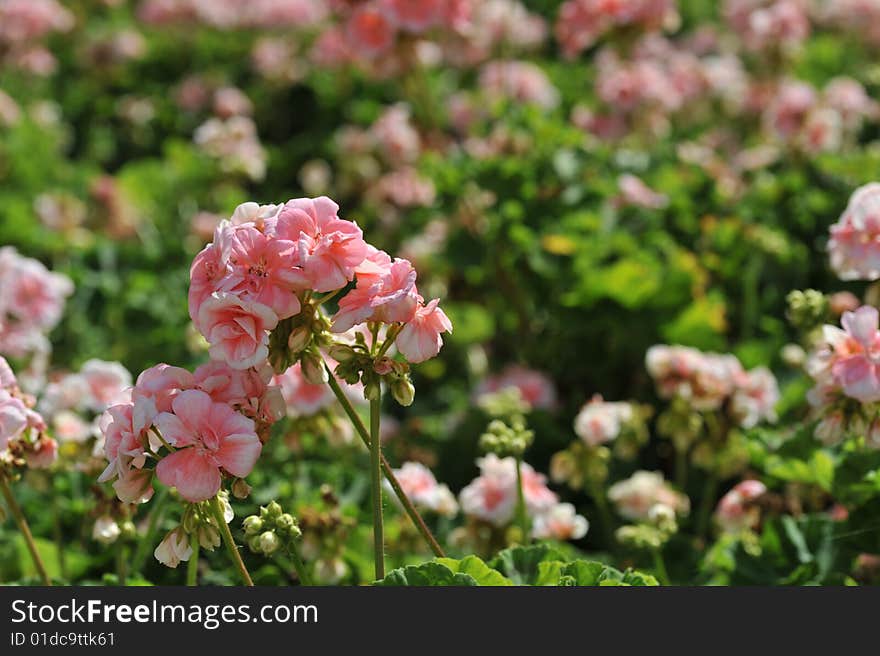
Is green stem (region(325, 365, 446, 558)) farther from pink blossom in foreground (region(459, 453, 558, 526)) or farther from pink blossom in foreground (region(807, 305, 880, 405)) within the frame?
pink blossom in foreground (region(807, 305, 880, 405))

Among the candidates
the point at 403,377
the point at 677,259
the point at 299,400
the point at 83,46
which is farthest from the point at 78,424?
the point at 83,46

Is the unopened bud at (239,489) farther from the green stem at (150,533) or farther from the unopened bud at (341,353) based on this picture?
the green stem at (150,533)

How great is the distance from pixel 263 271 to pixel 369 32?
2838 millimetres

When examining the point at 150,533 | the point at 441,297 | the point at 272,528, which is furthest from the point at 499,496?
the point at 441,297

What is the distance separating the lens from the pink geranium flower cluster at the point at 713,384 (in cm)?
308

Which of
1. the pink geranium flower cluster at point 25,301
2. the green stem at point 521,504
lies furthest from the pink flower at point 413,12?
the green stem at point 521,504

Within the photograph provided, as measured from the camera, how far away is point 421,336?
1906 millimetres

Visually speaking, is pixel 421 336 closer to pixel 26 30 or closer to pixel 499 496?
pixel 499 496

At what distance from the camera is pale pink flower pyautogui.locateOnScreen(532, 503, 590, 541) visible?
2.79 meters

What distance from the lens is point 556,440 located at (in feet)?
12.2

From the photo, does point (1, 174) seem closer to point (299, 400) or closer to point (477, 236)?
point (477, 236)

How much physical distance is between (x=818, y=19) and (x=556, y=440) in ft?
13.4

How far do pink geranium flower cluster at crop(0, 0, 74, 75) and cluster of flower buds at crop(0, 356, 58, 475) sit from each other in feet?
15.0

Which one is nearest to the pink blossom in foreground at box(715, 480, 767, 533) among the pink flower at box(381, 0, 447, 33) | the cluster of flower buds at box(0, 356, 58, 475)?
the cluster of flower buds at box(0, 356, 58, 475)
